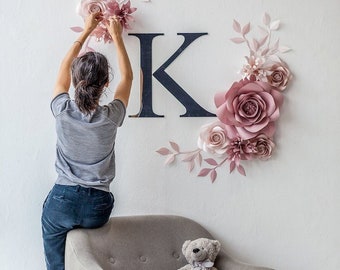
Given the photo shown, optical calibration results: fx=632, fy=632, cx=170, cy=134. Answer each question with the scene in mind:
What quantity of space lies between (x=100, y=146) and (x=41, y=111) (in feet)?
1.69

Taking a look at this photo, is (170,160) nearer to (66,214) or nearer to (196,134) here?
(196,134)

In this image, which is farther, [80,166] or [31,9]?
[31,9]

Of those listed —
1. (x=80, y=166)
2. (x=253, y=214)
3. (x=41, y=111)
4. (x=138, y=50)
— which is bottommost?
(x=253, y=214)

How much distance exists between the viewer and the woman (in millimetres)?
2598

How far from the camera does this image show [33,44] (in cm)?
299

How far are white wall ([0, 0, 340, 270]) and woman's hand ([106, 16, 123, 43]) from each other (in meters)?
0.12

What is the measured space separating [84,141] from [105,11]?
68 cm

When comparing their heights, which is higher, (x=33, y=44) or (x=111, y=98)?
(x=33, y=44)

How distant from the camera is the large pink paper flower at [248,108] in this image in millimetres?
2934

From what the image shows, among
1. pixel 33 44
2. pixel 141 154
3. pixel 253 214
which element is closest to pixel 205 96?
pixel 141 154

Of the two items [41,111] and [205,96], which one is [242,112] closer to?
[205,96]

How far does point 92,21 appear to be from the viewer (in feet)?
9.40

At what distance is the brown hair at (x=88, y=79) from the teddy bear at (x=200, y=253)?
756 millimetres

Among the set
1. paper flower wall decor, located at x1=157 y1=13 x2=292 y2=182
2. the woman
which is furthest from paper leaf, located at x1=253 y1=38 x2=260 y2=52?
the woman
